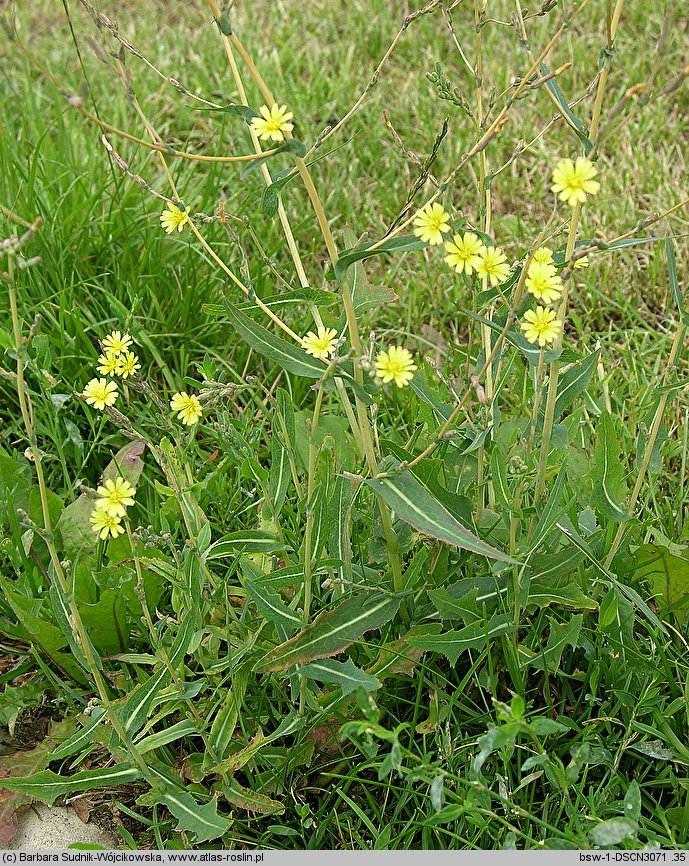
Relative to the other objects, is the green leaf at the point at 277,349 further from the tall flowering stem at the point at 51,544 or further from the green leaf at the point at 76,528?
the green leaf at the point at 76,528

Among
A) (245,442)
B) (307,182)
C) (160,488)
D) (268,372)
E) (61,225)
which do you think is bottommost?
(268,372)

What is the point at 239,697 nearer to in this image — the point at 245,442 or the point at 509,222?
the point at 245,442

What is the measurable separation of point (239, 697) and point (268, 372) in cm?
133

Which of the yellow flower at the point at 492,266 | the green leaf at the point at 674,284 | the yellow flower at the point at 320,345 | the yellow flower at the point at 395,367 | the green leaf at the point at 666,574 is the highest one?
the yellow flower at the point at 492,266

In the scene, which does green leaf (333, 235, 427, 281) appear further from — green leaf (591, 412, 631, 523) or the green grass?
green leaf (591, 412, 631, 523)

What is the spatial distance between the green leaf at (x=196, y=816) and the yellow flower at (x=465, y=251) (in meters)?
1.12

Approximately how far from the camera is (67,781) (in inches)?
67.4

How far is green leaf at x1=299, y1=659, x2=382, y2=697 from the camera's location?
1579 millimetres

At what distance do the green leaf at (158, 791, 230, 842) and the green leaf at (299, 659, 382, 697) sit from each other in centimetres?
32

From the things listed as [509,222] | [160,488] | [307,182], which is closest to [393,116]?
[509,222]

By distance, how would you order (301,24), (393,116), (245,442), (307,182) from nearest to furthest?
(307,182) < (245,442) < (393,116) < (301,24)

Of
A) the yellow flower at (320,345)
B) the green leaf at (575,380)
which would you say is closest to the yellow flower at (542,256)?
the green leaf at (575,380)

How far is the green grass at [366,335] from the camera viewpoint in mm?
1758

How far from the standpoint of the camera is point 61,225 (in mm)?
2977
